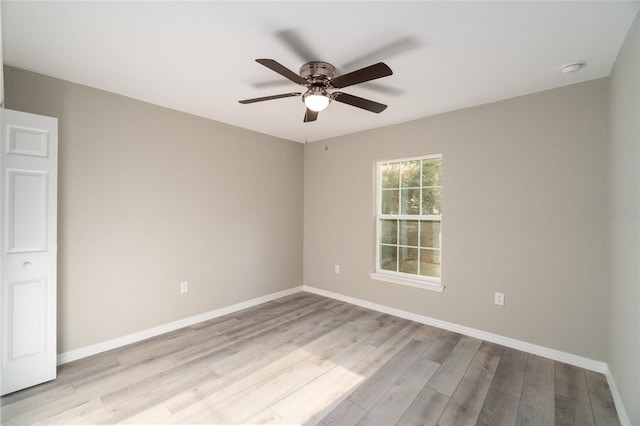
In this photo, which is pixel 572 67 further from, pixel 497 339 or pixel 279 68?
pixel 497 339

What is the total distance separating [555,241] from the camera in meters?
2.63

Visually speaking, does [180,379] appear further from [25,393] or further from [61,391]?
[25,393]

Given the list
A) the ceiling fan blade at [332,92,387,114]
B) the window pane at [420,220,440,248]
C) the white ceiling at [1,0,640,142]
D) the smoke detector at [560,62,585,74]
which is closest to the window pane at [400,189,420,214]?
the window pane at [420,220,440,248]

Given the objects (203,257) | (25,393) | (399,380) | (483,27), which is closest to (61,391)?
(25,393)

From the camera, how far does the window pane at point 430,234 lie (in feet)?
11.3

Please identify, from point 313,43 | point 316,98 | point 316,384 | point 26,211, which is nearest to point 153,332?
point 26,211

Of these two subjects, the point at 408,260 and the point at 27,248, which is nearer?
the point at 27,248

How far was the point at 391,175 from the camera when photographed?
3.91 m

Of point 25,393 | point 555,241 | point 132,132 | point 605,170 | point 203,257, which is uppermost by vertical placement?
point 132,132

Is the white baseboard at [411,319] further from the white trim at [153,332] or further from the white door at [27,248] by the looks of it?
Answer: the white door at [27,248]

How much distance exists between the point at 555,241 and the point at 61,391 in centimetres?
424

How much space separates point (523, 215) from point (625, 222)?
904mm

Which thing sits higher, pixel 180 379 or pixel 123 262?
pixel 123 262

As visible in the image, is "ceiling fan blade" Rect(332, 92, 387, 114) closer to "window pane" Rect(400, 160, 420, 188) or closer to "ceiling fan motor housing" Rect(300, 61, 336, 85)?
"ceiling fan motor housing" Rect(300, 61, 336, 85)
